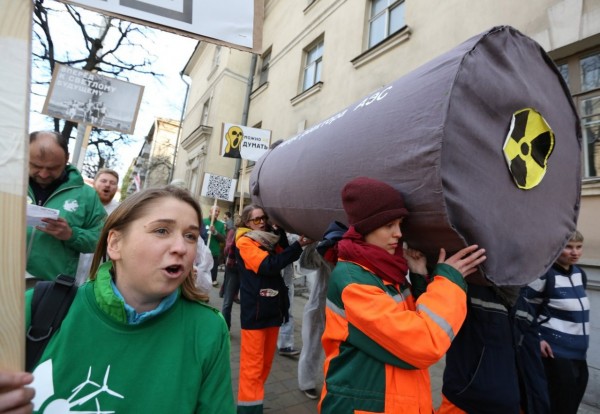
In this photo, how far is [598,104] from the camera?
361 centimetres

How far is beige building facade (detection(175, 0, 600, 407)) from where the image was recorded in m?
3.59

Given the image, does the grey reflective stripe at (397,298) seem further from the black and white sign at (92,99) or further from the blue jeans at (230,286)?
the black and white sign at (92,99)

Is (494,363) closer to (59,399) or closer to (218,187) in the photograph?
(59,399)

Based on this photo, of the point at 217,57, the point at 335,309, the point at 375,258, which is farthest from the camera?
the point at 217,57

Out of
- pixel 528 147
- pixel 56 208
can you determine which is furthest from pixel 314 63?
pixel 528 147

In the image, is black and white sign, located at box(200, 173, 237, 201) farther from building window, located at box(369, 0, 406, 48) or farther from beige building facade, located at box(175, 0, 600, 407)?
→ building window, located at box(369, 0, 406, 48)

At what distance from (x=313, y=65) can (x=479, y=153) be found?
29.3ft

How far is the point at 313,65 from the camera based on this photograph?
31.2 feet

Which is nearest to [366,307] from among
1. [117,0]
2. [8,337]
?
[8,337]

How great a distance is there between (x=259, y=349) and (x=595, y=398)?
318 centimetres

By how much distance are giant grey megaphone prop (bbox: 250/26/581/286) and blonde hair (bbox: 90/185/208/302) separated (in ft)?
2.59

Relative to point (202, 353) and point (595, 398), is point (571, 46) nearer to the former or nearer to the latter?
point (595, 398)

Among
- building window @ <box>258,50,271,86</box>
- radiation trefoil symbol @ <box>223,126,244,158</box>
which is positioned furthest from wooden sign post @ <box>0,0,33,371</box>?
building window @ <box>258,50,271,86</box>

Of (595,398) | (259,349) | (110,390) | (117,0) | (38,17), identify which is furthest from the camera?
(38,17)
